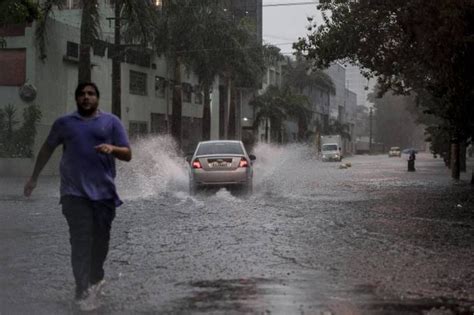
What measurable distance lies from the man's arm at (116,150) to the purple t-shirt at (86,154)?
0.29 ft

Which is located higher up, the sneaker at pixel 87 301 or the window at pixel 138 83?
the window at pixel 138 83

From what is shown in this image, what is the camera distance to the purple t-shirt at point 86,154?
582cm

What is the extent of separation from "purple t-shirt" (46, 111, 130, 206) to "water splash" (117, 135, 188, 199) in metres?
11.9

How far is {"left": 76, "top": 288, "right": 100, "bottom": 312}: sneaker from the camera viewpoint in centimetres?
580

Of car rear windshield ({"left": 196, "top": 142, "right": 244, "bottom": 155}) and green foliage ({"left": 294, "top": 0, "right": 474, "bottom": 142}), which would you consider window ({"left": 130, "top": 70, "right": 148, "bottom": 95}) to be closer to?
green foliage ({"left": 294, "top": 0, "right": 474, "bottom": 142})

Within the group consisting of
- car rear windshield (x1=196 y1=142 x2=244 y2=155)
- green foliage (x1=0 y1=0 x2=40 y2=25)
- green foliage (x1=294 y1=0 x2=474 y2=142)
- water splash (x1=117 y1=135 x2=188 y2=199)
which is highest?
green foliage (x1=0 y1=0 x2=40 y2=25)

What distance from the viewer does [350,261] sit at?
27.1 ft

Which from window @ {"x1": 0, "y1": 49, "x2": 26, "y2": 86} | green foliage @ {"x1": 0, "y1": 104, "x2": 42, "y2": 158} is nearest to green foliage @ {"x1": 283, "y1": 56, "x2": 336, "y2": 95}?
window @ {"x1": 0, "y1": 49, "x2": 26, "y2": 86}

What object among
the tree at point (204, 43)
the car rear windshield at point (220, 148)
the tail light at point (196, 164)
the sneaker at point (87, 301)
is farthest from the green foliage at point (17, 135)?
the sneaker at point (87, 301)

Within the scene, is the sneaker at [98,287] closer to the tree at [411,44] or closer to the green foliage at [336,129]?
the tree at [411,44]

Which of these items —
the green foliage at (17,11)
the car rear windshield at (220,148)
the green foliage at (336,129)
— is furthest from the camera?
the green foliage at (336,129)

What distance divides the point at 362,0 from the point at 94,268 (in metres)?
12.4

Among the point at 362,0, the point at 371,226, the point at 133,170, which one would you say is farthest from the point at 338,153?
the point at 371,226

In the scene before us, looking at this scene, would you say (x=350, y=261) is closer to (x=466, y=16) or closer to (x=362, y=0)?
(x=466, y=16)
